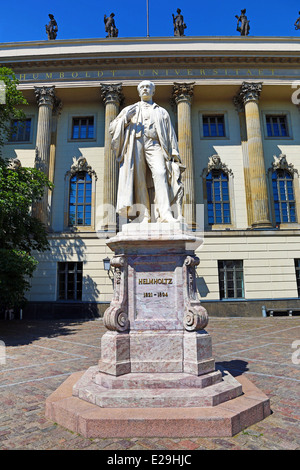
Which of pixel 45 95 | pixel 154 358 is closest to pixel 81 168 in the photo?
pixel 45 95

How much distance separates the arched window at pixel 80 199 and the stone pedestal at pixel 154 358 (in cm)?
1743

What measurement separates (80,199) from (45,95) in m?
7.30

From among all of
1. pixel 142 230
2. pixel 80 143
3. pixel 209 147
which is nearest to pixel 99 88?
pixel 80 143

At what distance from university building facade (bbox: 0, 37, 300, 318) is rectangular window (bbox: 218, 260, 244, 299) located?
82.4 inches

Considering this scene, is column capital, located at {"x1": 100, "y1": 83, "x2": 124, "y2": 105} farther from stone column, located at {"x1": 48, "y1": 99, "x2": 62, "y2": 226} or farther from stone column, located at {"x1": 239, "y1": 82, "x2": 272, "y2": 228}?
stone column, located at {"x1": 239, "y1": 82, "x2": 272, "y2": 228}

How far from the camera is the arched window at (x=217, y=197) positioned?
21422 mm

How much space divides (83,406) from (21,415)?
0.95 meters

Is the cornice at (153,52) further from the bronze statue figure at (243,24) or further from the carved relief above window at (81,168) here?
the carved relief above window at (81,168)

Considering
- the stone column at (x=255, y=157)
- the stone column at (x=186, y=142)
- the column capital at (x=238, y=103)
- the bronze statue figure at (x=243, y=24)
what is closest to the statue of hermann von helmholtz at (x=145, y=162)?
the stone column at (x=186, y=142)

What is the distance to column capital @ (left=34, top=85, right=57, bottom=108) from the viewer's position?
846 inches

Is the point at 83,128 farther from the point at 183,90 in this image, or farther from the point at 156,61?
the point at 183,90

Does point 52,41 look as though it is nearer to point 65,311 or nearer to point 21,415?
point 65,311

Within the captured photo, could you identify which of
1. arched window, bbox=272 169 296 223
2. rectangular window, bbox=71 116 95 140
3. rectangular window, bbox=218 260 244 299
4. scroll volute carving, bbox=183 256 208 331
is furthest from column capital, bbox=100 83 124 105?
scroll volute carving, bbox=183 256 208 331
